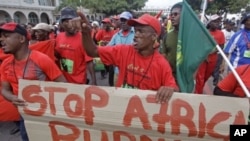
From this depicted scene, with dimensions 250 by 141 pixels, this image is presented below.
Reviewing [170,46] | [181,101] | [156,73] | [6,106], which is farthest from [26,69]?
[170,46]

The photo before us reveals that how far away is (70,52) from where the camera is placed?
406 cm

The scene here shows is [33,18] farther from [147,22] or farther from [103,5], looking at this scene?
[147,22]

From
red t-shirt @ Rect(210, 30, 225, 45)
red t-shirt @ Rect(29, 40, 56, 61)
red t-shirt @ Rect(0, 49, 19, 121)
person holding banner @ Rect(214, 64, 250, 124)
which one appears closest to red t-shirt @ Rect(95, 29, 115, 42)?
red t-shirt @ Rect(210, 30, 225, 45)

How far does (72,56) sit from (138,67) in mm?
1663

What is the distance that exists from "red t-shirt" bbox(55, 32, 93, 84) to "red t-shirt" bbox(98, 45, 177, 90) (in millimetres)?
1390

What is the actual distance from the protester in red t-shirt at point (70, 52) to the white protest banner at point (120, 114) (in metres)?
1.59

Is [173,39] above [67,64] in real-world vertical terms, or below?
above

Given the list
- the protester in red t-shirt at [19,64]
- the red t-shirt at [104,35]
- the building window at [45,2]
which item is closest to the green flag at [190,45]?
the protester in red t-shirt at [19,64]

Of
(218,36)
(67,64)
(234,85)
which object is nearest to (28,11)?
(218,36)

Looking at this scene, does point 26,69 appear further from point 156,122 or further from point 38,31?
point 38,31

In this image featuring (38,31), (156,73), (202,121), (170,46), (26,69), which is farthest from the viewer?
(38,31)

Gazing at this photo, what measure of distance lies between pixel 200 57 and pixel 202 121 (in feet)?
2.76

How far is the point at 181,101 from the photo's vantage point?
2.17 meters

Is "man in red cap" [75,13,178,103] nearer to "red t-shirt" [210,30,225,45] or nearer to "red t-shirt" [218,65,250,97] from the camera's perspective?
"red t-shirt" [218,65,250,97]
